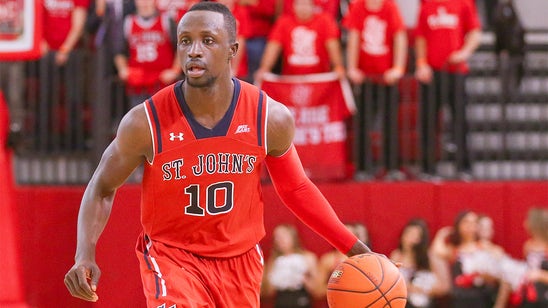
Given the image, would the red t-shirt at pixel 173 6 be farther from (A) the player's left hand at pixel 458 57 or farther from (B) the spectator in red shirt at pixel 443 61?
(A) the player's left hand at pixel 458 57

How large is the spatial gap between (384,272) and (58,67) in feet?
19.0

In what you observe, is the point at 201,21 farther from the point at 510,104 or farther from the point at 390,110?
the point at 510,104

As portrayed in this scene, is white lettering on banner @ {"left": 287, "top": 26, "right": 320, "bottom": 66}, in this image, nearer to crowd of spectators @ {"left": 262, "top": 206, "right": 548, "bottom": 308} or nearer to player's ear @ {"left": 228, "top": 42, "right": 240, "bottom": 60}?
crowd of spectators @ {"left": 262, "top": 206, "right": 548, "bottom": 308}

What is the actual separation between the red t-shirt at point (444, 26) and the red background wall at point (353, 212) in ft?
4.16

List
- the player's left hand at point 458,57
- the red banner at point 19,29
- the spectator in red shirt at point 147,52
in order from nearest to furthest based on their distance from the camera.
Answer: the red banner at point 19,29
the spectator in red shirt at point 147,52
the player's left hand at point 458,57

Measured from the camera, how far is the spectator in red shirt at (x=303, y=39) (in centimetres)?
1008

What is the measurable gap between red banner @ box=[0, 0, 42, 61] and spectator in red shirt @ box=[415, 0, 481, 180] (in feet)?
12.3

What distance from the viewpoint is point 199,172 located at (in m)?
5.14

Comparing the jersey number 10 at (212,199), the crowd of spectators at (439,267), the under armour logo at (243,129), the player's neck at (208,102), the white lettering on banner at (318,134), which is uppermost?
the player's neck at (208,102)

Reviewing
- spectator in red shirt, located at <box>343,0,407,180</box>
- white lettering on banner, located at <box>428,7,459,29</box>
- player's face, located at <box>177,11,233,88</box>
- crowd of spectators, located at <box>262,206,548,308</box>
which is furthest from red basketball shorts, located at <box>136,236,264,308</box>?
white lettering on banner, located at <box>428,7,459,29</box>

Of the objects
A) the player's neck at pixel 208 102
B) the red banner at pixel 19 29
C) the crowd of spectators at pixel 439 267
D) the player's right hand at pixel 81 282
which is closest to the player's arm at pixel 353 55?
the crowd of spectators at pixel 439 267

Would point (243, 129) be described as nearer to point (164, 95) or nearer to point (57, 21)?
point (164, 95)

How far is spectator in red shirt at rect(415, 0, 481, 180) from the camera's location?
10.4m

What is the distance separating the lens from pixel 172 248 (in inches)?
206
